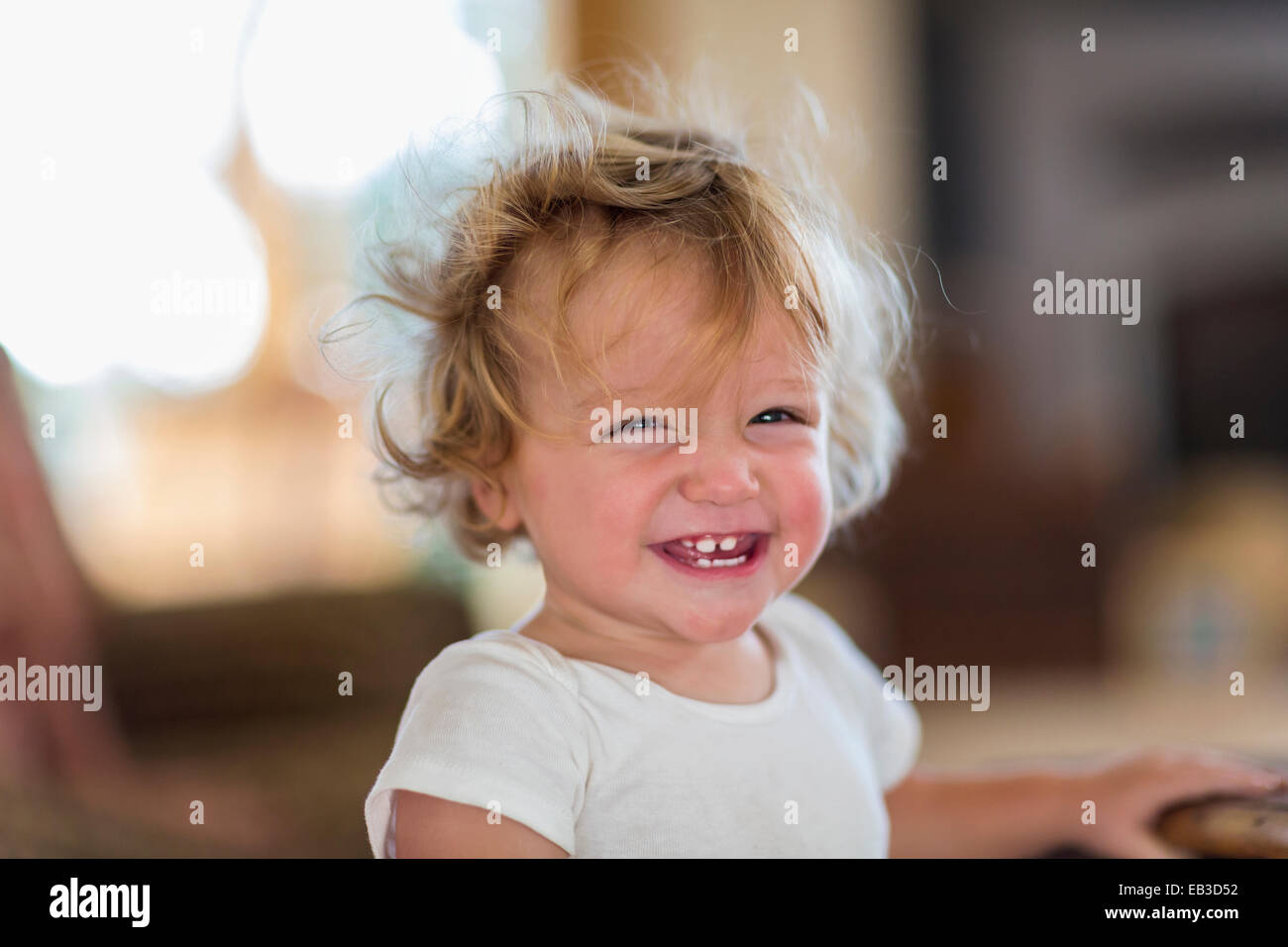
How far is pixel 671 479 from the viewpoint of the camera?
501 millimetres

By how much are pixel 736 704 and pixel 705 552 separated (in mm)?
98

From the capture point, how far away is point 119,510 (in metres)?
2.33

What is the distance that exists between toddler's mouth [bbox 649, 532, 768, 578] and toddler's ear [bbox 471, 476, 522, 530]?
89mm

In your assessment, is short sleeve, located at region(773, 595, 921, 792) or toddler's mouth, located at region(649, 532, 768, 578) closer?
toddler's mouth, located at region(649, 532, 768, 578)

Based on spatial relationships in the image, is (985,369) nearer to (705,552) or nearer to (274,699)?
(274,699)

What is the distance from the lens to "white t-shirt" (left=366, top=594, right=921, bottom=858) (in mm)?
473

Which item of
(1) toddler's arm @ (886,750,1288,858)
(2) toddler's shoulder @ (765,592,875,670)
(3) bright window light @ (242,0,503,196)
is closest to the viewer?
(1) toddler's arm @ (886,750,1288,858)

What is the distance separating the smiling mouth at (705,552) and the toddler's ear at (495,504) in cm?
9

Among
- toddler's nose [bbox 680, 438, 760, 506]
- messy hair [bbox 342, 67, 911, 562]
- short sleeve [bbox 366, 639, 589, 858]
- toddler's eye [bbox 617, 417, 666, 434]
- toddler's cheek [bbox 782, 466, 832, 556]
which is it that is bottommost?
short sleeve [bbox 366, 639, 589, 858]

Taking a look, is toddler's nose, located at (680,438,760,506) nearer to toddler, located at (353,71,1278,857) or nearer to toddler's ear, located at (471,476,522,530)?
toddler, located at (353,71,1278,857)

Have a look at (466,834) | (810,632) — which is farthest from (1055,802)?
(466,834)

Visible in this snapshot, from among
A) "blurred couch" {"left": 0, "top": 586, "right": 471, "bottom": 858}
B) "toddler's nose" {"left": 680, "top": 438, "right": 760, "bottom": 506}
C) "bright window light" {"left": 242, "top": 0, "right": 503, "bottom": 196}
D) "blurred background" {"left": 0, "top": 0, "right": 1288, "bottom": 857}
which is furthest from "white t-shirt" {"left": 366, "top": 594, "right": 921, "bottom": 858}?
"blurred background" {"left": 0, "top": 0, "right": 1288, "bottom": 857}

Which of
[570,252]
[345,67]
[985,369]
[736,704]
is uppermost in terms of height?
[345,67]
